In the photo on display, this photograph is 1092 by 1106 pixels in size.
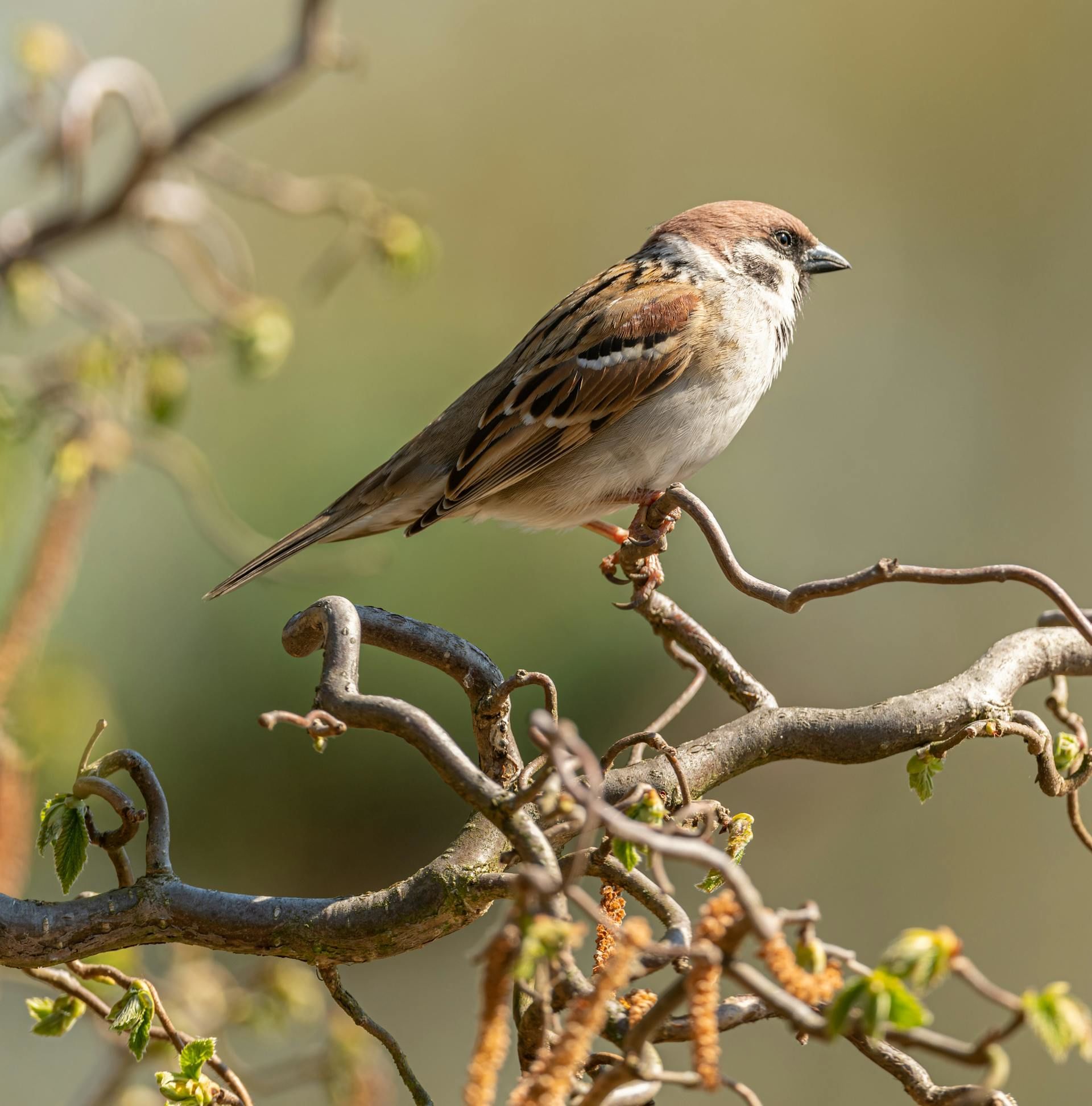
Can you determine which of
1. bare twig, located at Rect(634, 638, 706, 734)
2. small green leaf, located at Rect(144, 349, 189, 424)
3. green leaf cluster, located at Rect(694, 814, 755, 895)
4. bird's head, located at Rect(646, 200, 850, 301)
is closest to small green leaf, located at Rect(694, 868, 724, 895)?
green leaf cluster, located at Rect(694, 814, 755, 895)

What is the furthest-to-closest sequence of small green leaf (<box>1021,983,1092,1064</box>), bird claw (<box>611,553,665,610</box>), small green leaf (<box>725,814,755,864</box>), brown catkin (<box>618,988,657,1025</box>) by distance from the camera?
bird claw (<box>611,553,665,610</box>)
small green leaf (<box>725,814,755,864</box>)
brown catkin (<box>618,988,657,1025</box>)
small green leaf (<box>1021,983,1092,1064</box>)

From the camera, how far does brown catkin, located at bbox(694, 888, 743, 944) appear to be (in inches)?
31.5

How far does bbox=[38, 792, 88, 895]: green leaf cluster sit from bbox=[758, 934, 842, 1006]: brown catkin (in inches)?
33.3

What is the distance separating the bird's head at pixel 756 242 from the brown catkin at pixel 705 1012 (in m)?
2.58

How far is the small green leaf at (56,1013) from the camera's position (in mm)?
1477

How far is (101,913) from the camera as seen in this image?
1.28 m

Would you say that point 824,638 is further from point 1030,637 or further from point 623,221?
point 1030,637

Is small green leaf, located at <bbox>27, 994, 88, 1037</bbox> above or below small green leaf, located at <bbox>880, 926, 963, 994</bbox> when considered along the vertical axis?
below

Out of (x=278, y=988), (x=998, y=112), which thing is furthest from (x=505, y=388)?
(x=998, y=112)

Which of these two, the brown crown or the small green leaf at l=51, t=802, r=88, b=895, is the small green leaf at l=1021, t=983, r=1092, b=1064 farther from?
the brown crown

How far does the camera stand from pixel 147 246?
259 cm

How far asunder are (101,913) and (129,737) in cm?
334

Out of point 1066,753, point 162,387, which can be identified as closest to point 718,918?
point 1066,753

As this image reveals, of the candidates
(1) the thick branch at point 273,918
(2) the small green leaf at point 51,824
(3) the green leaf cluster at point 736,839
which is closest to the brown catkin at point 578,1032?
(1) the thick branch at point 273,918
